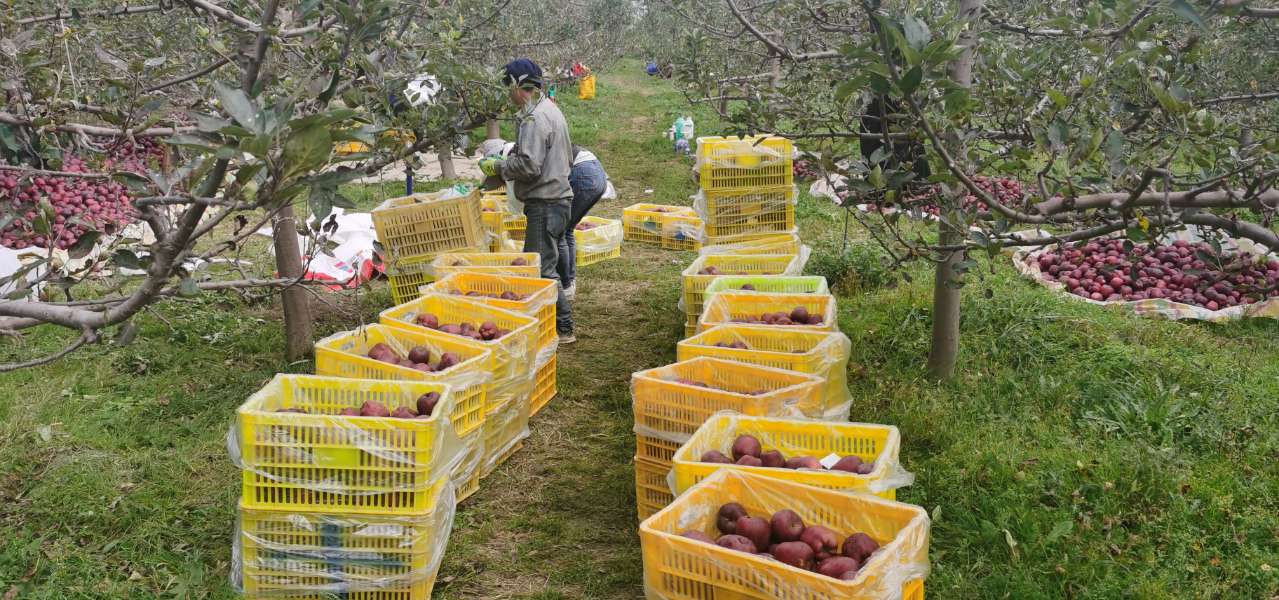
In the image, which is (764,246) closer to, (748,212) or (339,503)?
(748,212)

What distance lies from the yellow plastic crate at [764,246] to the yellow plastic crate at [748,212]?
6.3 inches

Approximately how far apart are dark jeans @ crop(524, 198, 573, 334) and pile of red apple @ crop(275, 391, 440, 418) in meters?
2.28

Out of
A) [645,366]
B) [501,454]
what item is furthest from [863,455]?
[645,366]

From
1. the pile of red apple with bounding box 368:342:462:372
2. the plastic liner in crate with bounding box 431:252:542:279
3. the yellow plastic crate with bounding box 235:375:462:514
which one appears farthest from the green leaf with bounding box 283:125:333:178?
the plastic liner in crate with bounding box 431:252:542:279

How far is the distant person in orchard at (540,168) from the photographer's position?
543cm

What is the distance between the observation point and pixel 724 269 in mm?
5836

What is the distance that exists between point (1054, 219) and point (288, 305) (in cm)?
417

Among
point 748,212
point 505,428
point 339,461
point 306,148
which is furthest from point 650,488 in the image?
point 748,212

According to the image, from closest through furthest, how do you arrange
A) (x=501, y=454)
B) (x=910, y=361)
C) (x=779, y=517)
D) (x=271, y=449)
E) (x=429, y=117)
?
1. (x=779, y=517)
2. (x=271, y=449)
3. (x=501, y=454)
4. (x=429, y=117)
5. (x=910, y=361)

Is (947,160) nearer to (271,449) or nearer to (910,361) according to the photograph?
(271,449)

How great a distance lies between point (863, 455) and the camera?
3.26 meters

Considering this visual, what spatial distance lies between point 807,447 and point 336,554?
164 centimetres

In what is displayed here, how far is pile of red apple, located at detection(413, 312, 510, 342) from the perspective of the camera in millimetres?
4484

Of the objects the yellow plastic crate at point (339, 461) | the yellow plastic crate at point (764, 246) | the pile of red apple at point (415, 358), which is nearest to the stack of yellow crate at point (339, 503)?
the yellow plastic crate at point (339, 461)
